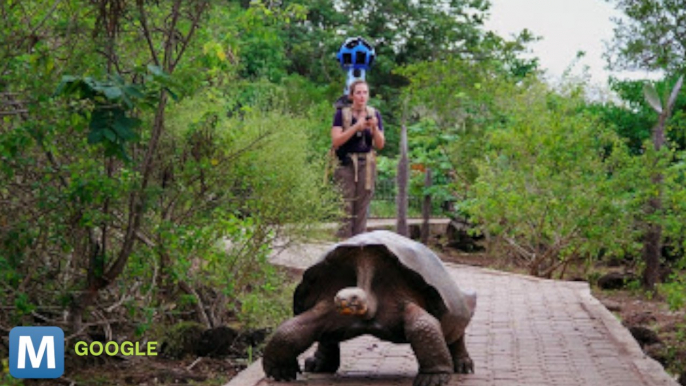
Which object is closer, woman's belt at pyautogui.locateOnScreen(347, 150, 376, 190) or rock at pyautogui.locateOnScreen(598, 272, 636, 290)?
woman's belt at pyautogui.locateOnScreen(347, 150, 376, 190)

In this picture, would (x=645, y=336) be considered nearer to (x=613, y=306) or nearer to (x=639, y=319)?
(x=639, y=319)

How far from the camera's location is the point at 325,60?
35.2 m

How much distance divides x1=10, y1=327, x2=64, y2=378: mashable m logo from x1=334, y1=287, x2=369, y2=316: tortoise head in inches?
88.1

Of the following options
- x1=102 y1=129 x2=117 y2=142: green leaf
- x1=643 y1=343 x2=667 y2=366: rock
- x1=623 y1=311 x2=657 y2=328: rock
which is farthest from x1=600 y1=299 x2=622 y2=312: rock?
x1=102 y1=129 x2=117 y2=142: green leaf

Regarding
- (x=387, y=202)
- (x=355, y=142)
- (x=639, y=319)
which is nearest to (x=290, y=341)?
(x=355, y=142)

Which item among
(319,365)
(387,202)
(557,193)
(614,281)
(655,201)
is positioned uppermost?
(387,202)

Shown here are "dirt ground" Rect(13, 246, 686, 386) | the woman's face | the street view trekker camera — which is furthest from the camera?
the street view trekker camera

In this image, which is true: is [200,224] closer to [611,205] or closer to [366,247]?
[366,247]

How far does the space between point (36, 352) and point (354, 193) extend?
5.17 m

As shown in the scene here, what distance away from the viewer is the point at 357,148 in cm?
1236

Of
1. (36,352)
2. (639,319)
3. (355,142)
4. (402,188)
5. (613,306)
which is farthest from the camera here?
(402,188)

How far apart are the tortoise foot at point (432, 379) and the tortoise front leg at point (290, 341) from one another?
670mm

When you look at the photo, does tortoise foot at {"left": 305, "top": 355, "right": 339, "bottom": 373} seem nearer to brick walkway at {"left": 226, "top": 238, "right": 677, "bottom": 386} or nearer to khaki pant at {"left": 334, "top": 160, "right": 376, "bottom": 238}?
brick walkway at {"left": 226, "top": 238, "right": 677, "bottom": 386}

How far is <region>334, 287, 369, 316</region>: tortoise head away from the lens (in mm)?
6703
